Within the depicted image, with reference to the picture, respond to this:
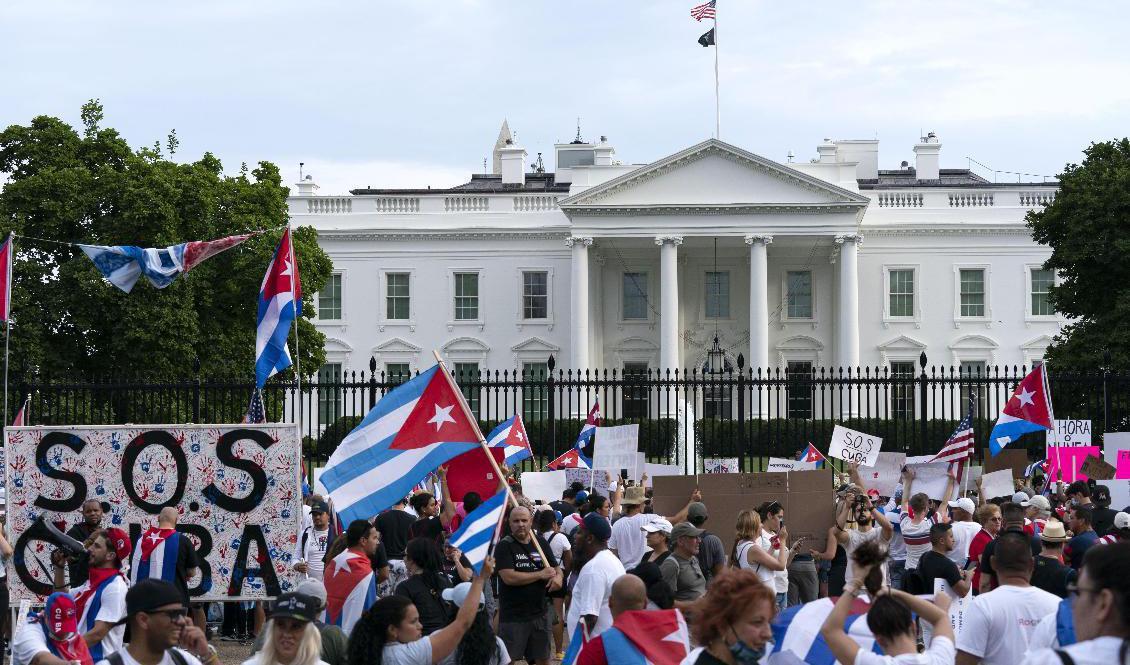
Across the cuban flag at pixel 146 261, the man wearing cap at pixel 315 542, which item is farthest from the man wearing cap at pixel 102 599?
the cuban flag at pixel 146 261

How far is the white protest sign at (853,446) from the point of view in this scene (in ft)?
58.4

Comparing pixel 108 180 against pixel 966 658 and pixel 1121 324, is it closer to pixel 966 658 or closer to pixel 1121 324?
pixel 1121 324

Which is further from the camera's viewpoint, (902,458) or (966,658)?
(902,458)

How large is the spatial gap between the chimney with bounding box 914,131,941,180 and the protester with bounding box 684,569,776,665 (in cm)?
5414

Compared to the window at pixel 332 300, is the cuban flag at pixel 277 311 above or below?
below

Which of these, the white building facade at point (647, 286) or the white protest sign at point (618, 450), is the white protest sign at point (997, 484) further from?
the white building facade at point (647, 286)

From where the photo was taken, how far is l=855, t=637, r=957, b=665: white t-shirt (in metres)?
5.35

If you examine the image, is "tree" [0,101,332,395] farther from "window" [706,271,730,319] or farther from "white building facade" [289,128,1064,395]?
"window" [706,271,730,319]

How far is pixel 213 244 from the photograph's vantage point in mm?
16891

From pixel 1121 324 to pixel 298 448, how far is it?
26.0 m

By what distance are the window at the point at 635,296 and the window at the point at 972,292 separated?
11.0m

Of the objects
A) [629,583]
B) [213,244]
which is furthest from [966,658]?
[213,244]

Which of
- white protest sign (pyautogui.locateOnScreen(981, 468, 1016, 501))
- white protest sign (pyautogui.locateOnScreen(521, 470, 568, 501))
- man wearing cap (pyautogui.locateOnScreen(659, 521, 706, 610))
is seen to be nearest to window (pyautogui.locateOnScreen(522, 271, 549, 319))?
white protest sign (pyautogui.locateOnScreen(521, 470, 568, 501))

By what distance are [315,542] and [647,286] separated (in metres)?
40.0
